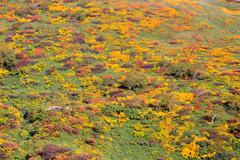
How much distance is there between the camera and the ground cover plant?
31516 millimetres

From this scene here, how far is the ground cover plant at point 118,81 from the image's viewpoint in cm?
3152

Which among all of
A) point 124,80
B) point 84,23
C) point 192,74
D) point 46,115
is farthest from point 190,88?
point 84,23

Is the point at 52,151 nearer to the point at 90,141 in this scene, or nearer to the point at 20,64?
the point at 90,141

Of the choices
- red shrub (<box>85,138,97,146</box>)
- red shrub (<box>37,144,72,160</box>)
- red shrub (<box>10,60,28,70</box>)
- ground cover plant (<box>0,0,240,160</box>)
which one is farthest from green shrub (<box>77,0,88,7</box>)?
red shrub (<box>37,144,72,160</box>)

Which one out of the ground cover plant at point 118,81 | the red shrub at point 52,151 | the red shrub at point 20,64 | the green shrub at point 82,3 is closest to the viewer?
the red shrub at point 52,151

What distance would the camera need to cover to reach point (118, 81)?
53906 mm

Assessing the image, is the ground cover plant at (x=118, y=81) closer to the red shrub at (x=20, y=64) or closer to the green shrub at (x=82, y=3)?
the red shrub at (x=20, y=64)

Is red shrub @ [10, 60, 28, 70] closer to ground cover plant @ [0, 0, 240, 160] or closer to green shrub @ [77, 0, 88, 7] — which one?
ground cover plant @ [0, 0, 240, 160]

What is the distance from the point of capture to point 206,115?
3753 cm

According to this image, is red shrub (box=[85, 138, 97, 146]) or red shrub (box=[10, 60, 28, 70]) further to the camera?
red shrub (box=[10, 60, 28, 70])

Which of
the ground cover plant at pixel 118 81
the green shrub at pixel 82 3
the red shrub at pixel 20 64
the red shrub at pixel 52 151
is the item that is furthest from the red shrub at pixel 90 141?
the green shrub at pixel 82 3

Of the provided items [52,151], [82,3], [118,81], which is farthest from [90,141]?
[82,3]

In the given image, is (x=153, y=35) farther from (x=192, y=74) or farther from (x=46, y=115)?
(x=46, y=115)

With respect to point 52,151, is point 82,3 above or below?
above
